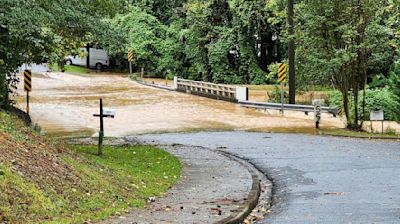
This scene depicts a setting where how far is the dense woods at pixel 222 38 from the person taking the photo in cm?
1284

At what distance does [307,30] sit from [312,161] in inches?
380

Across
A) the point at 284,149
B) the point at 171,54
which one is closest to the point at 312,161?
the point at 284,149

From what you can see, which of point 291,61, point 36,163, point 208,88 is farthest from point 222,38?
point 36,163

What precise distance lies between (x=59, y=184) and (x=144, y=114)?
70.6 feet

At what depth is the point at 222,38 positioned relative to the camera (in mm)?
47000

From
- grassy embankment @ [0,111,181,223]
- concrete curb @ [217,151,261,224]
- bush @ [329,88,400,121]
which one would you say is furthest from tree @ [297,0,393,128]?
grassy embankment @ [0,111,181,223]

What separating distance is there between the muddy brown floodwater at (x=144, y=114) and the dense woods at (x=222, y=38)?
2.59m

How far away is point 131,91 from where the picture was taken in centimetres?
4300

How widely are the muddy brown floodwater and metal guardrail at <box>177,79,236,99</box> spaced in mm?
Answer: 795

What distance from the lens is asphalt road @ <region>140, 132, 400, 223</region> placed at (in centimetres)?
859

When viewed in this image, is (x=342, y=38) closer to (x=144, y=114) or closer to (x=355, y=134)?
(x=355, y=134)

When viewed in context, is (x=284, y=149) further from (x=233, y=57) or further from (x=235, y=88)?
(x=233, y=57)

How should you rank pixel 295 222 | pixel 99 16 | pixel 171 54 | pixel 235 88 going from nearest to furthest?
Result: 1. pixel 295 222
2. pixel 99 16
3. pixel 235 88
4. pixel 171 54

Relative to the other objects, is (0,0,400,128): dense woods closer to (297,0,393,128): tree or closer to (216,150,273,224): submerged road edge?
(297,0,393,128): tree
